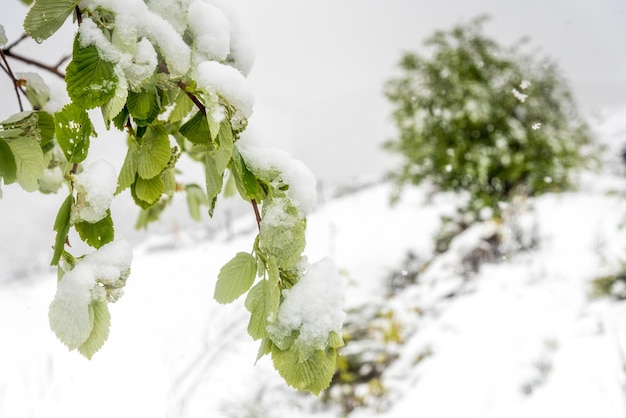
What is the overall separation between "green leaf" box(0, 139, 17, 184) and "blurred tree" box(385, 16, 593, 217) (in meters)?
5.43

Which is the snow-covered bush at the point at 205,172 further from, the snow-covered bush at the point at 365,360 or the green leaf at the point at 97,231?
the snow-covered bush at the point at 365,360

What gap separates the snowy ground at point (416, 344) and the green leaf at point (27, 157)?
5.53 ft

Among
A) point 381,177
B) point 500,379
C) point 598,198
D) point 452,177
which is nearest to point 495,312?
point 500,379

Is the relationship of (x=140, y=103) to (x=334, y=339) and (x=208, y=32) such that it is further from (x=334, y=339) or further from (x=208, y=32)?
(x=334, y=339)

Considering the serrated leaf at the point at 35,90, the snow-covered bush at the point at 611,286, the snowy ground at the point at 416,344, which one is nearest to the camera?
the serrated leaf at the point at 35,90

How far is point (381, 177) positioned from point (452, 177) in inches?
233

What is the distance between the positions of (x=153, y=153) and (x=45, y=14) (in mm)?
193

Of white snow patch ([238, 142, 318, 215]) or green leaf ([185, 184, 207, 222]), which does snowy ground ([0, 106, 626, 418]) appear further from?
white snow patch ([238, 142, 318, 215])

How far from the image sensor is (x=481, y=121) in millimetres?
5609

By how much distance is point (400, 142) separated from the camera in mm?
6711

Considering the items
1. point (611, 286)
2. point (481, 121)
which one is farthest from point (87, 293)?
point (481, 121)

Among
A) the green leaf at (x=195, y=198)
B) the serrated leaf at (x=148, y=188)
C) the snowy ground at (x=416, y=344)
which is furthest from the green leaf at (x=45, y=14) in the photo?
the snowy ground at (x=416, y=344)

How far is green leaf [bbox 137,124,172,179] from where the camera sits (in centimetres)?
54

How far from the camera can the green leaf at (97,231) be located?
0.46 meters
